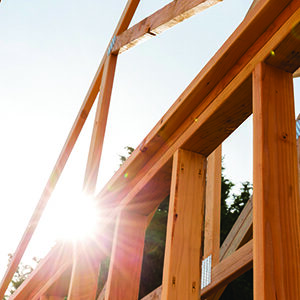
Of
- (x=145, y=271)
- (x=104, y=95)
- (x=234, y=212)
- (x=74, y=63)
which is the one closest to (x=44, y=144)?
(x=74, y=63)

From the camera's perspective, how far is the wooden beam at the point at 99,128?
202 cm

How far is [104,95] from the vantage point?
2184 mm

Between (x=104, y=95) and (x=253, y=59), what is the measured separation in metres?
1.22

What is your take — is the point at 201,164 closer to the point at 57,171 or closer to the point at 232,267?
the point at 57,171

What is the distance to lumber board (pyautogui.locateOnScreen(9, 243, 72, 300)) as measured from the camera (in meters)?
2.12

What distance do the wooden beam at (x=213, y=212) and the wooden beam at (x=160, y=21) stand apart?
7.26 ft

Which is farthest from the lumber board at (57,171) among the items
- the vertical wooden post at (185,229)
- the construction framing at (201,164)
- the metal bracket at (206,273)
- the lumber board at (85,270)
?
the metal bracket at (206,273)

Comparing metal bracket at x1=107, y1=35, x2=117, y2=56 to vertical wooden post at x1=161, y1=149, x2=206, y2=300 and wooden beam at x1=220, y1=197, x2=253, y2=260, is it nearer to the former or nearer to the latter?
vertical wooden post at x1=161, y1=149, x2=206, y2=300

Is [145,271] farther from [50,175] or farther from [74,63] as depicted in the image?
[50,175]

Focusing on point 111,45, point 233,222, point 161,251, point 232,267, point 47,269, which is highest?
point 233,222

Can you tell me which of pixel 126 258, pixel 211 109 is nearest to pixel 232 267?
pixel 126 258

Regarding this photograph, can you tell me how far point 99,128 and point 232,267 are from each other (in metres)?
1.90

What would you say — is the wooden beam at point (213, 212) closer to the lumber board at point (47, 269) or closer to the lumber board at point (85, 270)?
the lumber board at point (47, 269)

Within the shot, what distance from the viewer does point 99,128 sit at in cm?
212
